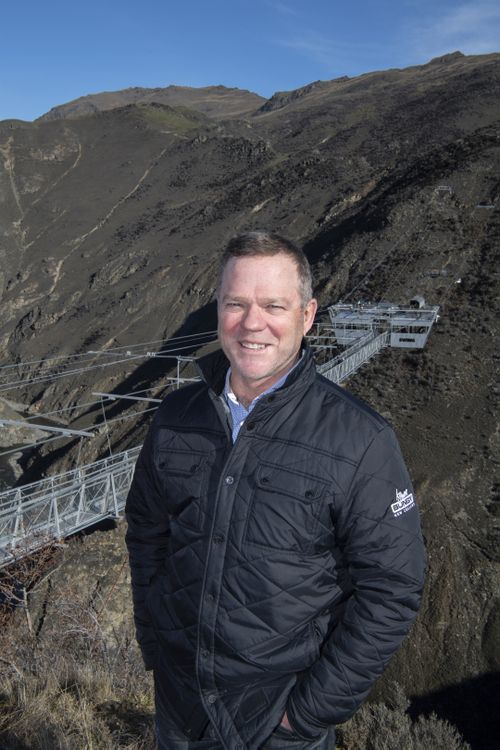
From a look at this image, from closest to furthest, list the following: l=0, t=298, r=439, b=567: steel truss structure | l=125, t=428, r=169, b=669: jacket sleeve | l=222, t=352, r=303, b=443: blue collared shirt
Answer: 1. l=222, t=352, r=303, b=443: blue collared shirt
2. l=125, t=428, r=169, b=669: jacket sleeve
3. l=0, t=298, r=439, b=567: steel truss structure

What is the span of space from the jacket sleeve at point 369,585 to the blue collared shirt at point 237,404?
1.52ft

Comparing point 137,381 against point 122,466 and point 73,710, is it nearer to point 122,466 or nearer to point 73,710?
point 122,466

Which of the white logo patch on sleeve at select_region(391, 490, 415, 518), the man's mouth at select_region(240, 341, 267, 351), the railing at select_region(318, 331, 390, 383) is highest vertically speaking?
the man's mouth at select_region(240, 341, 267, 351)

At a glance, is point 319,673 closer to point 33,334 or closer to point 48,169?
point 33,334

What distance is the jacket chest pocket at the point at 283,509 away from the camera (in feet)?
6.89

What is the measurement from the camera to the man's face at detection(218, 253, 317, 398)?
88.3 inches

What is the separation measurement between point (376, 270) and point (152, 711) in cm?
3230

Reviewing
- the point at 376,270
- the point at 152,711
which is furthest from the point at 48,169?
the point at 152,711

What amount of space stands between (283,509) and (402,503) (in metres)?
0.41

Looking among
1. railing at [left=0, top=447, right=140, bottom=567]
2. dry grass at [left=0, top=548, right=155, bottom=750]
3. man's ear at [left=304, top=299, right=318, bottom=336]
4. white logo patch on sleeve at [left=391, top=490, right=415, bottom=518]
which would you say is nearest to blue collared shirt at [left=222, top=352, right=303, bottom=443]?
man's ear at [left=304, top=299, right=318, bottom=336]

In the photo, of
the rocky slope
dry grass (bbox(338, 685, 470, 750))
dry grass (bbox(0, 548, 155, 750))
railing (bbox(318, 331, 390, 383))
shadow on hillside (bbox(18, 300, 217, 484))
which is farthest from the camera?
shadow on hillside (bbox(18, 300, 217, 484))

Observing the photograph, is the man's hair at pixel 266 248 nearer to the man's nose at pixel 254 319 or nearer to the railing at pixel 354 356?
the man's nose at pixel 254 319

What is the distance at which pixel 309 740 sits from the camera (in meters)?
2.24

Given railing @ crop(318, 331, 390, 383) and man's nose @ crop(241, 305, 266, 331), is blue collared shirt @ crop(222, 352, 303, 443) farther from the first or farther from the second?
railing @ crop(318, 331, 390, 383)
